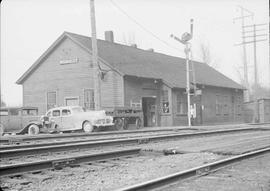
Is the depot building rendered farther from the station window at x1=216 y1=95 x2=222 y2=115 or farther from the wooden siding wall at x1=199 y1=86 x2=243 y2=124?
the station window at x1=216 y1=95 x2=222 y2=115

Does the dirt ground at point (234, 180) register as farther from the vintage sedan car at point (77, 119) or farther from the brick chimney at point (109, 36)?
the brick chimney at point (109, 36)

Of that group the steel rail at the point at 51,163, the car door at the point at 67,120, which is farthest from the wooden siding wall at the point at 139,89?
the steel rail at the point at 51,163

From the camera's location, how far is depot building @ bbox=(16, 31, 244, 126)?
3256 centimetres

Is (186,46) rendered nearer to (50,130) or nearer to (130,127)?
(130,127)

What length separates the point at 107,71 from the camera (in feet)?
107

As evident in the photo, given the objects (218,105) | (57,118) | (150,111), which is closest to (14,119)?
(57,118)

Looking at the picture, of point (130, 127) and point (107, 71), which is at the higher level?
point (107, 71)

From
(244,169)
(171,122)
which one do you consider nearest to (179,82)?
(171,122)

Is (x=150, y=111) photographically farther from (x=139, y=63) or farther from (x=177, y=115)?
(x=139, y=63)

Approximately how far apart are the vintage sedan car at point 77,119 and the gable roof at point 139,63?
7.46m

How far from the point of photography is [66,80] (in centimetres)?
3525

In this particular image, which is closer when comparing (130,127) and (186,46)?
(130,127)

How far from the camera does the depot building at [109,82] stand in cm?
3256

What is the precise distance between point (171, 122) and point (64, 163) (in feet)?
85.5
